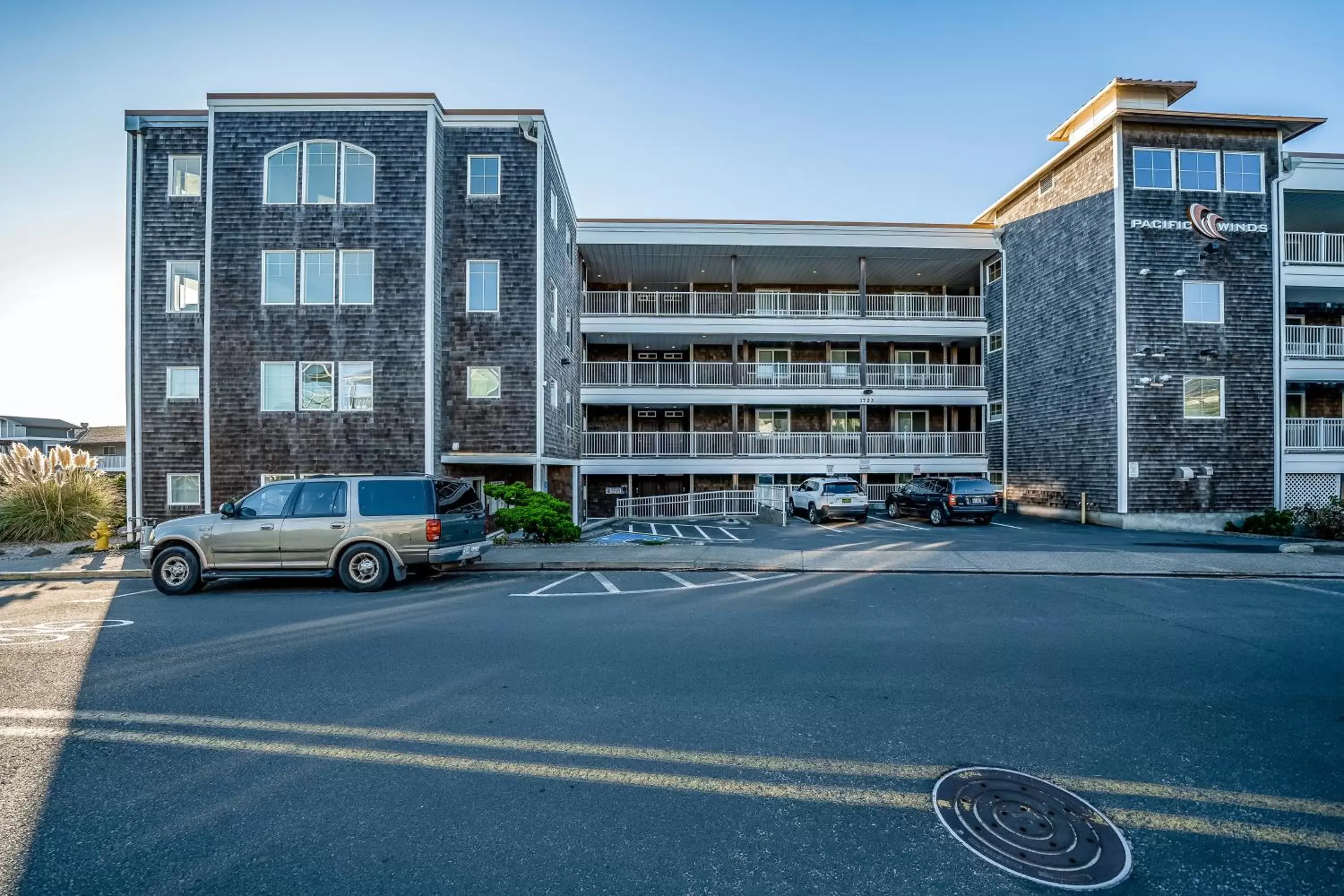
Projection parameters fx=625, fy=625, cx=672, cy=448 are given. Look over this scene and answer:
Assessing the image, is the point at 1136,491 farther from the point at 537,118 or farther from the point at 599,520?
the point at 537,118

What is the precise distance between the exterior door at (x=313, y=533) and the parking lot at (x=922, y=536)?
6025 mm

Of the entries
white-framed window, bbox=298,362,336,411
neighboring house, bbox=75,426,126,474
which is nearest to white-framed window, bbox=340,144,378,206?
white-framed window, bbox=298,362,336,411

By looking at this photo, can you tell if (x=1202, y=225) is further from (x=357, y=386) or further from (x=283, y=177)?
(x=283, y=177)

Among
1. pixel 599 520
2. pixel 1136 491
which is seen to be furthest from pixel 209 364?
pixel 1136 491

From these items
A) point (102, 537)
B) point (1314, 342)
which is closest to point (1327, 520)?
point (1314, 342)

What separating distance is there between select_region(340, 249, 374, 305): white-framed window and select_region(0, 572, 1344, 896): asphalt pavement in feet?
36.9

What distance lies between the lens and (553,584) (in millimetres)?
10219

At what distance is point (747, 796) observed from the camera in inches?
140

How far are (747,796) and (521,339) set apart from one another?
16134mm

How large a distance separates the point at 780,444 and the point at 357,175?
17440 millimetres

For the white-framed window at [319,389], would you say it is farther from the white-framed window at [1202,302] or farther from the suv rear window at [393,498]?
the white-framed window at [1202,302]

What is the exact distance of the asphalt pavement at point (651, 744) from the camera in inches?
116

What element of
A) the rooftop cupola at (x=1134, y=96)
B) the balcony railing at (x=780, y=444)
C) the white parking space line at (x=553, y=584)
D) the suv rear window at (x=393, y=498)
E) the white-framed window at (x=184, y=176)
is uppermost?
the rooftop cupola at (x=1134, y=96)

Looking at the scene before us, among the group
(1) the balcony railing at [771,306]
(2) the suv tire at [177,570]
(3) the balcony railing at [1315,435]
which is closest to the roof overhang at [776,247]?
(1) the balcony railing at [771,306]
